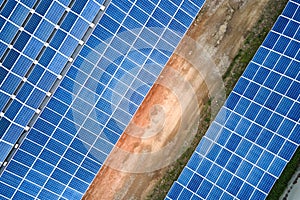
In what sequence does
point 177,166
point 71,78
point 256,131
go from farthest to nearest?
point 177,166 < point 256,131 < point 71,78

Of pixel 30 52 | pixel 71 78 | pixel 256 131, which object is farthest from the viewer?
pixel 256 131

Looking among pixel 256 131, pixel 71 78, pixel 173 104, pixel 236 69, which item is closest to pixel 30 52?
pixel 71 78

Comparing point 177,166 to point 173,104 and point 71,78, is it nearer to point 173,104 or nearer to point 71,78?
point 173,104

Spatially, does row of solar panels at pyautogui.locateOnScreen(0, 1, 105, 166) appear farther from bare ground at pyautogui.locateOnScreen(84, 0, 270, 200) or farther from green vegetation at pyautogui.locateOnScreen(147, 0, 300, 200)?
green vegetation at pyautogui.locateOnScreen(147, 0, 300, 200)

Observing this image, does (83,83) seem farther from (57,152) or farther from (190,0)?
(190,0)

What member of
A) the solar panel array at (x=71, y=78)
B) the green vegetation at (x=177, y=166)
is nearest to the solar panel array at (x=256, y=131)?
the green vegetation at (x=177, y=166)

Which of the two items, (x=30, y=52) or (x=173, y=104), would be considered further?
(x=173, y=104)

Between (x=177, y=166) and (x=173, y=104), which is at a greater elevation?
(x=173, y=104)

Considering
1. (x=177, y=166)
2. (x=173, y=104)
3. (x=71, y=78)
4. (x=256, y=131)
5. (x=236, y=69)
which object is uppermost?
(x=236, y=69)
